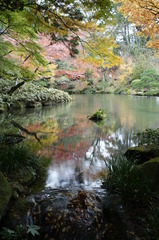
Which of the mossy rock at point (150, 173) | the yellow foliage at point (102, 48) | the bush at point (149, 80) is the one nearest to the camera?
the mossy rock at point (150, 173)

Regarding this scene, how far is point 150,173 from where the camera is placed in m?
2.91

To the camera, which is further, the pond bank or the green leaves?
the pond bank

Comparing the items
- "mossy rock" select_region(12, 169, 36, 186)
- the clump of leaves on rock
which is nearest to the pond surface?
"mossy rock" select_region(12, 169, 36, 186)

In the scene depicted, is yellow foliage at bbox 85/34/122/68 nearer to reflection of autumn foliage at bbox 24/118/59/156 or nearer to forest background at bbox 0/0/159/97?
forest background at bbox 0/0/159/97

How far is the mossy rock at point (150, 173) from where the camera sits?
276cm

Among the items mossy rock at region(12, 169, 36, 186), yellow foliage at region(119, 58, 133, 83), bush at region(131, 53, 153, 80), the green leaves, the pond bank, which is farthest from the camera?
yellow foliage at region(119, 58, 133, 83)

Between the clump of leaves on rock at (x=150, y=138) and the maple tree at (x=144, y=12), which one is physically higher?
the maple tree at (x=144, y=12)

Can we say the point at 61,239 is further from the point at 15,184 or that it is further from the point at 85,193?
the point at 15,184

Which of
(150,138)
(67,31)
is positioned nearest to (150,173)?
(150,138)

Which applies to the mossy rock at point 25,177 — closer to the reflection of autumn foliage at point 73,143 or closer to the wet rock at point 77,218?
the wet rock at point 77,218

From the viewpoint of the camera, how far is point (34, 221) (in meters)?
2.40

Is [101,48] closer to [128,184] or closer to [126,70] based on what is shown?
[128,184]

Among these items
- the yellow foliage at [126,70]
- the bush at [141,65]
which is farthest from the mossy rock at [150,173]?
the yellow foliage at [126,70]

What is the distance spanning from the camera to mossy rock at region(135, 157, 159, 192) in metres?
2.76
